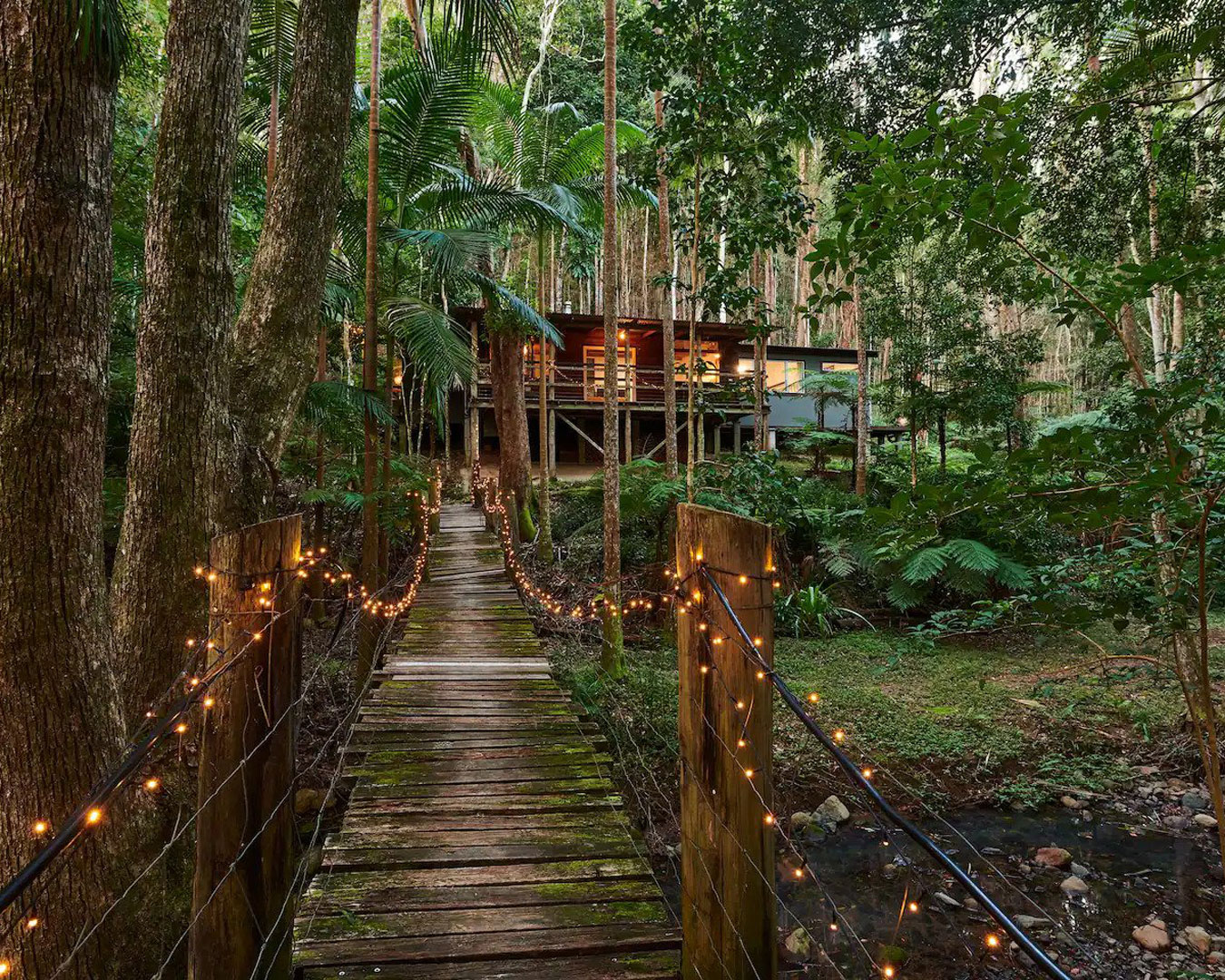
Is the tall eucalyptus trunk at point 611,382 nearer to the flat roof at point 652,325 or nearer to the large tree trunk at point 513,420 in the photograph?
the large tree trunk at point 513,420

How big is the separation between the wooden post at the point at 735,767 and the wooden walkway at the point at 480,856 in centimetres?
68

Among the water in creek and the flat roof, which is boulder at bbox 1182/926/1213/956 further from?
the flat roof

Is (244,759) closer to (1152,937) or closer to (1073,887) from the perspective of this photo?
(1152,937)

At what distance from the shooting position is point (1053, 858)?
4906 millimetres

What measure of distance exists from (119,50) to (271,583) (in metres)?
2.44

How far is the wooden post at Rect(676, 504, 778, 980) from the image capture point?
184 cm

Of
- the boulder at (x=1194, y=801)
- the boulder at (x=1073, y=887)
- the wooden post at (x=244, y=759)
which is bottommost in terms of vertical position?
the boulder at (x=1073, y=887)

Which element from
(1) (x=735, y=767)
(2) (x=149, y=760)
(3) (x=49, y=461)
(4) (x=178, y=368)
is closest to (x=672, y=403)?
(4) (x=178, y=368)

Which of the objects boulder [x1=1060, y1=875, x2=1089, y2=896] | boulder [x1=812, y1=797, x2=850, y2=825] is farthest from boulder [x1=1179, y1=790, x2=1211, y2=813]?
boulder [x1=812, y1=797, x2=850, y2=825]

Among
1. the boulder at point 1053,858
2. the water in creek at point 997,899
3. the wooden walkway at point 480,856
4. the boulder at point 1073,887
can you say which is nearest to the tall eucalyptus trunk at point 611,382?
the wooden walkway at point 480,856

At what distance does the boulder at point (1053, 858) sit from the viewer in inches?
191

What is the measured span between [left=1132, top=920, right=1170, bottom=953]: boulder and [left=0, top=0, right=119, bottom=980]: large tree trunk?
5593 mm

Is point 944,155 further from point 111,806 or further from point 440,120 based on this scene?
point 440,120

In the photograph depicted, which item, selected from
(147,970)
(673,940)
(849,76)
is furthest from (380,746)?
(849,76)
